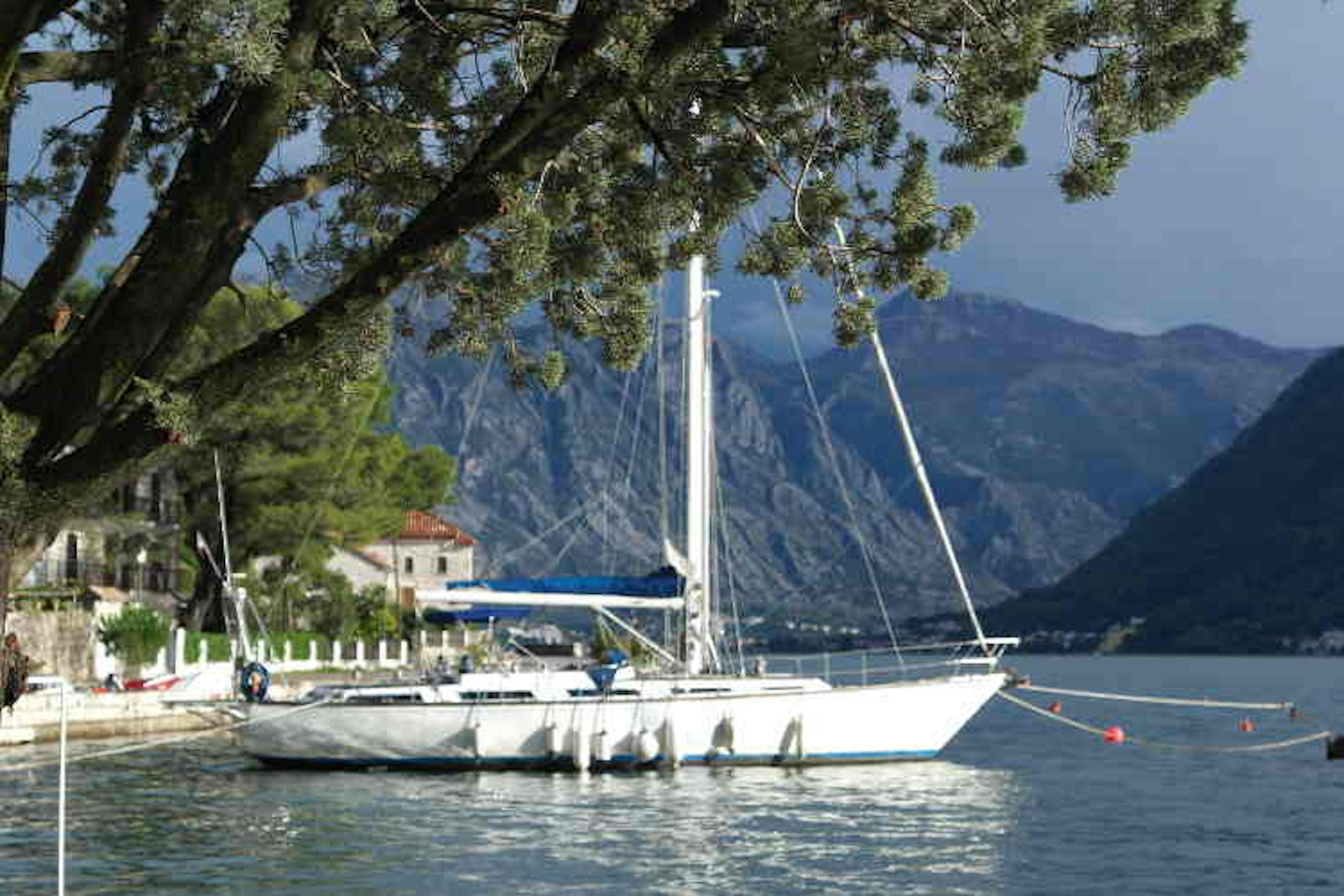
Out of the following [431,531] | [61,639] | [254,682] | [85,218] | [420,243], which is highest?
[431,531]

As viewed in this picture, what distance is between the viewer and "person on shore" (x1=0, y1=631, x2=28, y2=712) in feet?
42.4

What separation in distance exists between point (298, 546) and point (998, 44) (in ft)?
198

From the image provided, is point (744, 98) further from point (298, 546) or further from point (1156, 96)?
point (298, 546)

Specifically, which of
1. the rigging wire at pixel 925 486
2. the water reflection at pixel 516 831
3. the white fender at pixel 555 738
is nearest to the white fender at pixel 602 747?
the water reflection at pixel 516 831

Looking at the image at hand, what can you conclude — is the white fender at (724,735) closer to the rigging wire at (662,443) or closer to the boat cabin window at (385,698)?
the rigging wire at (662,443)

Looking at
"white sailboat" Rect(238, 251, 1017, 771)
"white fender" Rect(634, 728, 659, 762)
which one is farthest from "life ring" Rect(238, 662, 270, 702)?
"white fender" Rect(634, 728, 659, 762)

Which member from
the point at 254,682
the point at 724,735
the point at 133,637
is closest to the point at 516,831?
the point at 724,735

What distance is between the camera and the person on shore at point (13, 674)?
12.9 metres

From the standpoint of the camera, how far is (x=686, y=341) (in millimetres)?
45875

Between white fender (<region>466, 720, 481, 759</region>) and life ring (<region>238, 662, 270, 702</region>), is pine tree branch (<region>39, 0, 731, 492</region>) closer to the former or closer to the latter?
white fender (<region>466, 720, 481, 759</region>)

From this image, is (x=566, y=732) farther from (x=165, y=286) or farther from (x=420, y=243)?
(x=420, y=243)

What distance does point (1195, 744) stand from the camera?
62.2 meters

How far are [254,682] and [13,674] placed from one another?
2906 cm

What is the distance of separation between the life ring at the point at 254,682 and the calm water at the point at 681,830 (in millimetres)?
1821
